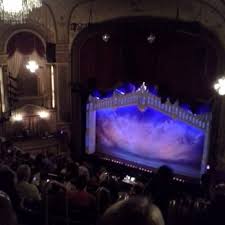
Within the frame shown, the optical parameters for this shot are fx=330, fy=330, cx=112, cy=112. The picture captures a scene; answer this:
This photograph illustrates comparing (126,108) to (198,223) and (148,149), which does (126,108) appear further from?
(198,223)

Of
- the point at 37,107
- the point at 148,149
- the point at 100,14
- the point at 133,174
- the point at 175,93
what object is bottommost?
the point at 133,174

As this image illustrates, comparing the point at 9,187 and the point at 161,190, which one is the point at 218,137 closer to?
the point at 161,190

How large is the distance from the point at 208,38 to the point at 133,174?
423 cm

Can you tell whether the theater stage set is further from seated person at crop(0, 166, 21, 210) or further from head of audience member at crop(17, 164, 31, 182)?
seated person at crop(0, 166, 21, 210)

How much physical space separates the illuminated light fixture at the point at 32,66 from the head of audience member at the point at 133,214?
9949 mm

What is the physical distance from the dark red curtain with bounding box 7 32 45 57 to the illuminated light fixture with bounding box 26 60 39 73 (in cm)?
38

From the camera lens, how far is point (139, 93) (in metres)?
9.18

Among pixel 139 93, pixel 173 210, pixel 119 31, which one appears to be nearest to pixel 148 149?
pixel 139 93

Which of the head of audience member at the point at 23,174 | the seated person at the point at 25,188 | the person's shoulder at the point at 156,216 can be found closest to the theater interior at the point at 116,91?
the seated person at the point at 25,188

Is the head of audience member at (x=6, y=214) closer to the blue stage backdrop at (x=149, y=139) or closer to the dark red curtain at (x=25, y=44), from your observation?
the blue stage backdrop at (x=149, y=139)

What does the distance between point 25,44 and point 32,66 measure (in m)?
0.84

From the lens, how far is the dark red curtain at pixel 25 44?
10484mm

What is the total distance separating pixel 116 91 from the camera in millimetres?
9547

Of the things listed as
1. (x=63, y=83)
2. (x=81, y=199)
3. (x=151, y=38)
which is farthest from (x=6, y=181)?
(x=63, y=83)
